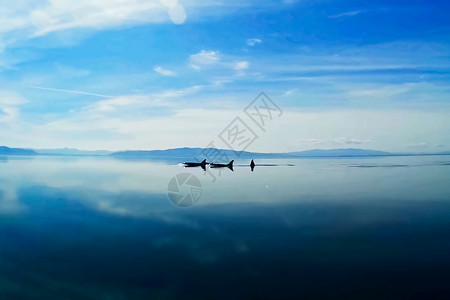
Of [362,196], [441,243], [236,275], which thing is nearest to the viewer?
[236,275]

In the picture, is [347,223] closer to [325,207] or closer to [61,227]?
[325,207]

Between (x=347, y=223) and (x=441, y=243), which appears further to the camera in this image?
(x=347, y=223)

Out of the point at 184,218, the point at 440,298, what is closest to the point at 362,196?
the point at 184,218

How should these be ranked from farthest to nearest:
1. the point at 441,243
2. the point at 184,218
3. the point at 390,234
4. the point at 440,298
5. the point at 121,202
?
1. the point at 121,202
2. the point at 184,218
3. the point at 390,234
4. the point at 441,243
5. the point at 440,298

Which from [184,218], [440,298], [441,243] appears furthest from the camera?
[184,218]

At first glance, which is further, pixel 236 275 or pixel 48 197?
pixel 48 197

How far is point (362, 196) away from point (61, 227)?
1238 inches

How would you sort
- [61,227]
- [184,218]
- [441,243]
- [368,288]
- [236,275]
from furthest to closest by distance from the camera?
[184,218]
[61,227]
[441,243]
[236,275]
[368,288]

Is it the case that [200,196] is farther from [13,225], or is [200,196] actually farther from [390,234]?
[390,234]

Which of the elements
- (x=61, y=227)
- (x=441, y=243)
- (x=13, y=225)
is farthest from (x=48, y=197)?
(x=441, y=243)

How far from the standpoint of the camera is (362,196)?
119 feet

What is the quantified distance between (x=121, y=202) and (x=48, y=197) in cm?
1092

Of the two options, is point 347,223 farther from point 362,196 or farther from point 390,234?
point 362,196

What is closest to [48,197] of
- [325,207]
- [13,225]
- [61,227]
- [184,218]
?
[13,225]
